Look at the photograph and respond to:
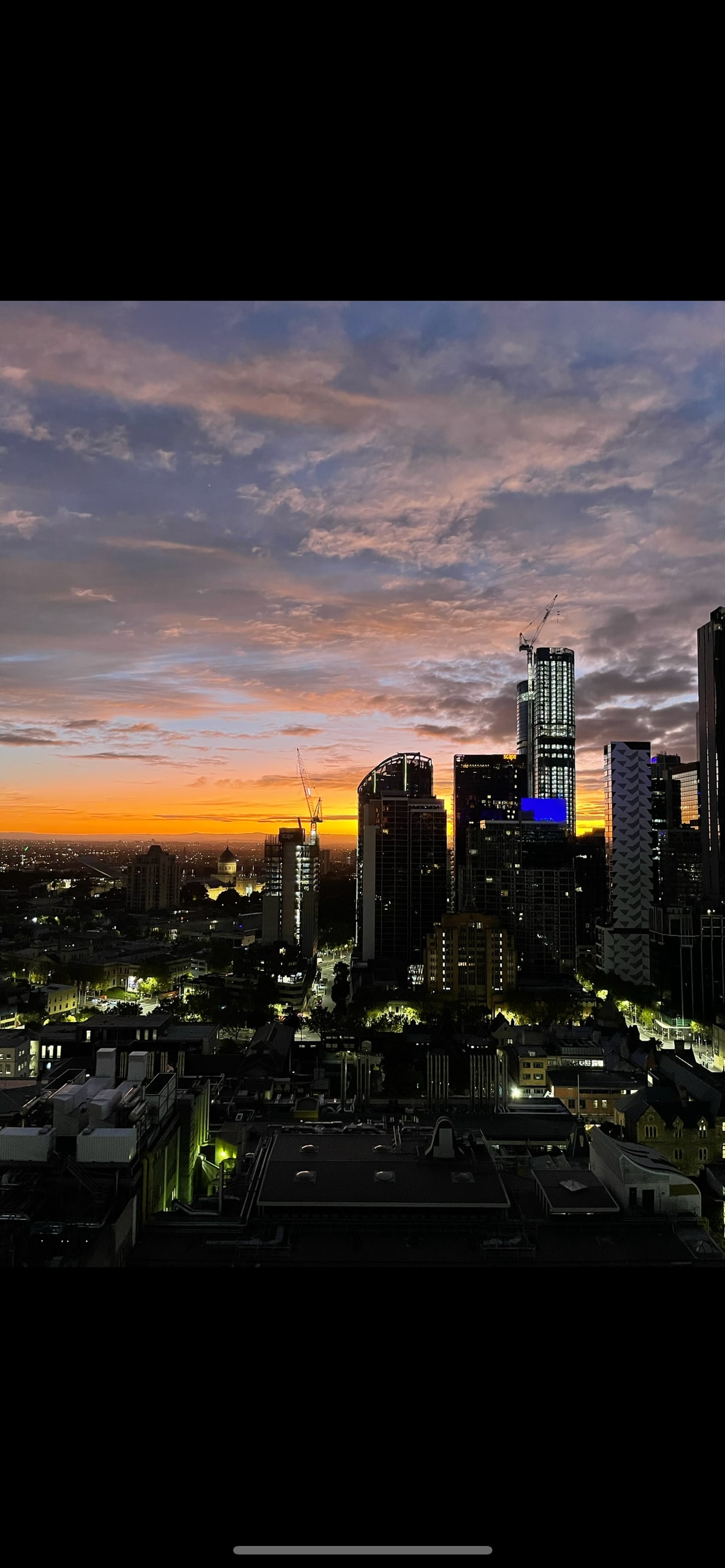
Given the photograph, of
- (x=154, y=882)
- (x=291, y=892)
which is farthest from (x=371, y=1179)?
(x=154, y=882)

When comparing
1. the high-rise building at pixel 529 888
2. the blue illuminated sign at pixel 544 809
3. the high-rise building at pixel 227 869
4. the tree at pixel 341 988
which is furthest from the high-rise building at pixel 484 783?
the tree at pixel 341 988

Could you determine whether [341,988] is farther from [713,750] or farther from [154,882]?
[713,750]

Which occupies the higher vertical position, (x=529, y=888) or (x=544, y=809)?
(x=544, y=809)

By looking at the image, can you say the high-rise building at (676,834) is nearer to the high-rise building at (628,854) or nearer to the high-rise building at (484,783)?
the high-rise building at (628,854)

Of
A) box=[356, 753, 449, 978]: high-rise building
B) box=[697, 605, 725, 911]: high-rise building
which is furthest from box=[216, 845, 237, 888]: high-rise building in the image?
box=[697, 605, 725, 911]: high-rise building
